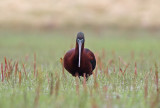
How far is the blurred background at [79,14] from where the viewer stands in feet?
122

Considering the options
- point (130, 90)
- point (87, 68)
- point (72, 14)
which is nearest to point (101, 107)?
point (130, 90)

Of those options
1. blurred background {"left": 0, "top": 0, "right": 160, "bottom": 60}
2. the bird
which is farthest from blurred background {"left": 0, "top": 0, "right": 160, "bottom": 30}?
the bird

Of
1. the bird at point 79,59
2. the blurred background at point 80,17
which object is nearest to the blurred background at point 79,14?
the blurred background at point 80,17

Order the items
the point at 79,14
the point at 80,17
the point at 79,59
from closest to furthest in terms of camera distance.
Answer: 1. the point at 79,59
2. the point at 80,17
3. the point at 79,14

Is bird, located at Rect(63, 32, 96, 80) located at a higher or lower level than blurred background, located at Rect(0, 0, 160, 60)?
lower

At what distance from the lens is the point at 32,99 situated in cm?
616

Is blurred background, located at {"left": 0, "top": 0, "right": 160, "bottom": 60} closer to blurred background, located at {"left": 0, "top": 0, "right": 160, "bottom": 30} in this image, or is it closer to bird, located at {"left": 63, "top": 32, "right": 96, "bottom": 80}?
blurred background, located at {"left": 0, "top": 0, "right": 160, "bottom": 30}

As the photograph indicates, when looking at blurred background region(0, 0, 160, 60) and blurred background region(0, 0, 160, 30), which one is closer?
blurred background region(0, 0, 160, 60)

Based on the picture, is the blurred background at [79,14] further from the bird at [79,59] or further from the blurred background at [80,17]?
the bird at [79,59]

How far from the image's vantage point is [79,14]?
39875 millimetres

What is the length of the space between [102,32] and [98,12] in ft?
23.7

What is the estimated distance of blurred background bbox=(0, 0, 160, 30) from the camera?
37281 millimetres

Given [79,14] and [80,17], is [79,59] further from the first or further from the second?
[79,14]

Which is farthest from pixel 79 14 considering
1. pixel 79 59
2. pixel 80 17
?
pixel 79 59
